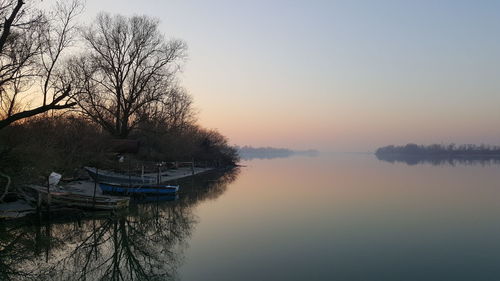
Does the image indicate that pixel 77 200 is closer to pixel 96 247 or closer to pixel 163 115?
pixel 96 247

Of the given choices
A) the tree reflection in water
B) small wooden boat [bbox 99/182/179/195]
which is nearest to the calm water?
the tree reflection in water

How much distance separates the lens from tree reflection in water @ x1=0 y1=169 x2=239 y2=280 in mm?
10422

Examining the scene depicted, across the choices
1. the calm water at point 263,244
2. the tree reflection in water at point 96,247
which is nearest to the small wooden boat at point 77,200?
the tree reflection in water at point 96,247

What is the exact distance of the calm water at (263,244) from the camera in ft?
34.6

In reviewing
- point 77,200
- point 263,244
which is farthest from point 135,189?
point 263,244

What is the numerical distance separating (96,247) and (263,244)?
5.76 meters

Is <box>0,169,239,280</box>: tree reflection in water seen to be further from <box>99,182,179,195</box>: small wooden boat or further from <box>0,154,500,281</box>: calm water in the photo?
<box>99,182,179,195</box>: small wooden boat

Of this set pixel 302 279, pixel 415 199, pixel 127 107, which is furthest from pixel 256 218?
pixel 127 107

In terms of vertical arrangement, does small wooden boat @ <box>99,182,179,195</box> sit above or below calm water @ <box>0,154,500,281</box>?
above

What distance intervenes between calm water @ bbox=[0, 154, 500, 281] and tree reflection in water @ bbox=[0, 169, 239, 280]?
3cm

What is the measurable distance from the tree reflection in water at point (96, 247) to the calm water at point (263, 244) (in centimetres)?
3

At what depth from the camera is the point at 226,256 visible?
39.7 ft

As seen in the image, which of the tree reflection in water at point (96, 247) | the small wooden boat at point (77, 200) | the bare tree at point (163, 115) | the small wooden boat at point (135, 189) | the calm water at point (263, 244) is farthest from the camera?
the bare tree at point (163, 115)

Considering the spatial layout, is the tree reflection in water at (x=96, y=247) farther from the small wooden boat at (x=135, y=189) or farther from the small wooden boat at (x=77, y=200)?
the small wooden boat at (x=135, y=189)
